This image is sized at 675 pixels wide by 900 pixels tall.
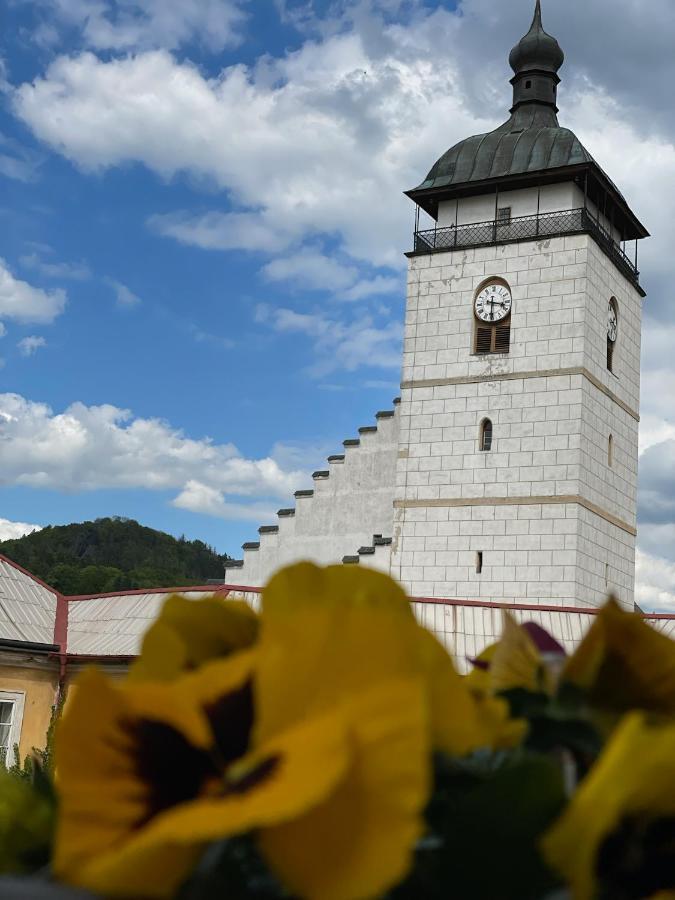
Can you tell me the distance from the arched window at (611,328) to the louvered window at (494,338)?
108 inches

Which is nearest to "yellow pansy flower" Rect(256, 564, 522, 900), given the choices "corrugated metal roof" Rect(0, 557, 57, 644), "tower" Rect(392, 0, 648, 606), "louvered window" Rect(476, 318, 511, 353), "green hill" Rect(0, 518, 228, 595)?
"corrugated metal roof" Rect(0, 557, 57, 644)

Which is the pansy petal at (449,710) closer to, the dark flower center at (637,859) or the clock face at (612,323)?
the dark flower center at (637,859)

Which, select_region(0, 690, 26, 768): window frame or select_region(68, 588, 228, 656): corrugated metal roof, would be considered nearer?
select_region(0, 690, 26, 768): window frame

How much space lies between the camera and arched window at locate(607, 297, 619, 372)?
97.9 feet

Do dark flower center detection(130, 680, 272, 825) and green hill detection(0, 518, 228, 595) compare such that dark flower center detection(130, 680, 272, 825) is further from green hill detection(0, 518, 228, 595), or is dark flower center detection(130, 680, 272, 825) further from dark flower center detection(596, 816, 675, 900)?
green hill detection(0, 518, 228, 595)

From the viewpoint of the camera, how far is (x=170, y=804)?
20.2 inches

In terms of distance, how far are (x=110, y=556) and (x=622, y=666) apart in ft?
211

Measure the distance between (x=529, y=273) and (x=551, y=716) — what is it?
28920 mm

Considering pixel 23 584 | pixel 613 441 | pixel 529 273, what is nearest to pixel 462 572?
pixel 613 441

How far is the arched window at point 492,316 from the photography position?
29.0m

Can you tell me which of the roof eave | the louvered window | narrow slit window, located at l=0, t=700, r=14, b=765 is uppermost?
the roof eave

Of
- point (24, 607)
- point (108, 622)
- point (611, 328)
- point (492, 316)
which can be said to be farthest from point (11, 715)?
point (611, 328)

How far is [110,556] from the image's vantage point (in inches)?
2499

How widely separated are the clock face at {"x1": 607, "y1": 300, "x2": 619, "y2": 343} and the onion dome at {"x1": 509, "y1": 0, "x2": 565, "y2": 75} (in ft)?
24.7
